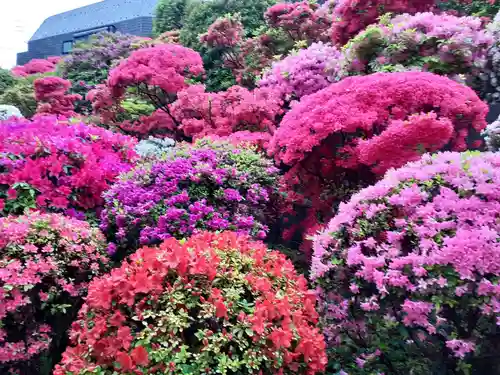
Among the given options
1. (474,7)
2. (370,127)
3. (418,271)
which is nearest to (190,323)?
(418,271)

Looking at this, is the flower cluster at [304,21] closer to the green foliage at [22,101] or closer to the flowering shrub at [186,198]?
the flowering shrub at [186,198]

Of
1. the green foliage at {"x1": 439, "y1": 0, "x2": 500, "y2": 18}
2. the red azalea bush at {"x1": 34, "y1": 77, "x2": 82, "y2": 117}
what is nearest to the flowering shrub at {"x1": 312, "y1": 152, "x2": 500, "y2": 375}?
the green foliage at {"x1": 439, "y1": 0, "x2": 500, "y2": 18}

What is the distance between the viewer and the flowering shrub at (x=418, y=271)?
7.45 ft

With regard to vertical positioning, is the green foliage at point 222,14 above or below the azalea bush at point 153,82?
→ above

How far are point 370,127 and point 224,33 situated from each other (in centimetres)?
544

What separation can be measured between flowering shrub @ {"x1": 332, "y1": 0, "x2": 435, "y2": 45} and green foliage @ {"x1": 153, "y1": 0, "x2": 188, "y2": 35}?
338 inches

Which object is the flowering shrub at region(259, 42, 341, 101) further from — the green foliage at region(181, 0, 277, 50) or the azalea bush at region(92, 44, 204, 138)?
the green foliage at region(181, 0, 277, 50)

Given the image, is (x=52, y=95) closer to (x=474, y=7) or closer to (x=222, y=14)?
(x=222, y=14)

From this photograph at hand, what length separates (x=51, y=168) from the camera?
4191 mm

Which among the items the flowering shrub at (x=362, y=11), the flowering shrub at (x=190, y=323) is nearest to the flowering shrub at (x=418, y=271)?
the flowering shrub at (x=190, y=323)

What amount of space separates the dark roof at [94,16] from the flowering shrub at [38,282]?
19.7m

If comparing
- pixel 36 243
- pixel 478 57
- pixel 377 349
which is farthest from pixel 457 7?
pixel 36 243

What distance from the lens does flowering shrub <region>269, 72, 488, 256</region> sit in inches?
144

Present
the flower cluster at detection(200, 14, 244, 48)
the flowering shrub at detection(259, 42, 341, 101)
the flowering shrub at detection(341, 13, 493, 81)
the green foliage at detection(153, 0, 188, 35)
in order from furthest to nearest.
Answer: the green foliage at detection(153, 0, 188, 35)
the flower cluster at detection(200, 14, 244, 48)
the flowering shrub at detection(259, 42, 341, 101)
the flowering shrub at detection(341, 13, 493, 81)
